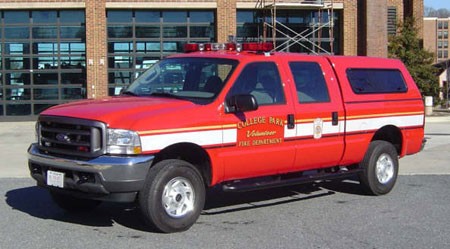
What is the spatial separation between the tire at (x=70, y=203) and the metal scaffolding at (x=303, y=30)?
1687 centimetres

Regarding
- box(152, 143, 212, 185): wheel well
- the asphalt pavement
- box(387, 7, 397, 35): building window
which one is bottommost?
the asphalt pavement

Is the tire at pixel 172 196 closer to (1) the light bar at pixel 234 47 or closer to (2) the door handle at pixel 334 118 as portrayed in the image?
(1) the light bar at pixel 234 47

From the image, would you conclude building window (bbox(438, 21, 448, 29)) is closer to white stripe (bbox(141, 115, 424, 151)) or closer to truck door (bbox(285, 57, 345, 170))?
white stripe (bbox(141, 115, 424, 151))

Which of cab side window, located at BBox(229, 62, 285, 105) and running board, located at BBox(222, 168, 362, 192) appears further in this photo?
cab side window, located at BBox(229, 62, 285, 105)

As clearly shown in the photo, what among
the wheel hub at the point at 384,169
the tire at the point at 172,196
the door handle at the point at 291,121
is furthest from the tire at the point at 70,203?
the wheel hub at the point at 384,169

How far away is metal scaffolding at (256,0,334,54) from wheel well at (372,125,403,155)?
14757 millimetres

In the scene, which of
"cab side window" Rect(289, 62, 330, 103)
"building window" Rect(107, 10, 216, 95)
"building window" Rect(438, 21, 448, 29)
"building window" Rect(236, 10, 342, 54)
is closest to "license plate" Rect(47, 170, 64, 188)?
"cab side window" Rect(289, 62, 330, 103)

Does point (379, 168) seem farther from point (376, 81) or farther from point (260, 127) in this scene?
point (260, 127)

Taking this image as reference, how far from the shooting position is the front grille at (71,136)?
Result: 5656 mm

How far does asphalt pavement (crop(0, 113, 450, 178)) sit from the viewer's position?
10.5 meters

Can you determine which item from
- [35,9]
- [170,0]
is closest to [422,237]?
[170,0]

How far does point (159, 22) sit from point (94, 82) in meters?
3.56

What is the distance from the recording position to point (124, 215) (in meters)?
6.91

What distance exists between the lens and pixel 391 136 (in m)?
8.56
